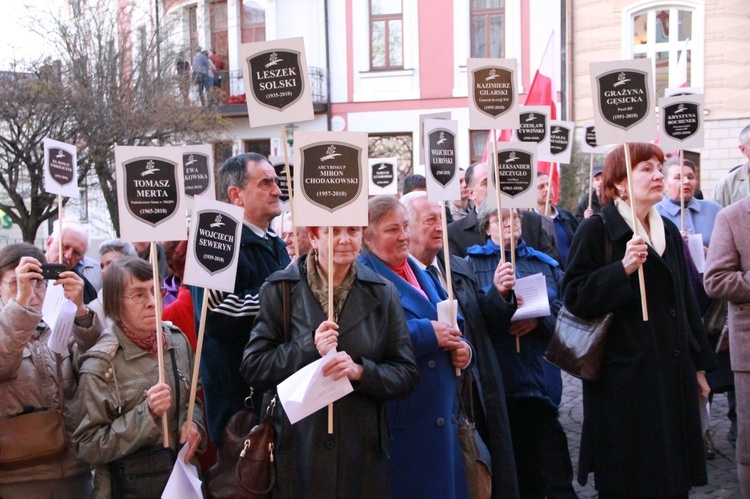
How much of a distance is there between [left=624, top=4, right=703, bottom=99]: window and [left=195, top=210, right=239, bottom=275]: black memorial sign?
720 inches

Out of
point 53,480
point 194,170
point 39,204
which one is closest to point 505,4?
point 39,204

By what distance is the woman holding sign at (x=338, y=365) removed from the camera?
3.47 m

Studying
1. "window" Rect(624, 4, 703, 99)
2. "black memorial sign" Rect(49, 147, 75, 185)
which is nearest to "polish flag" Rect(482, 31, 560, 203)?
"black memorial sign" Rect(49, 147, 75, 185)

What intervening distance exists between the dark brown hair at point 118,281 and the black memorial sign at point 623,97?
2525mm

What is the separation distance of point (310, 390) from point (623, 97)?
100 inches

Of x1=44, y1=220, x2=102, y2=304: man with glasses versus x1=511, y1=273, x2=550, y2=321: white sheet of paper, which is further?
x1=44, y1=220, x2=102, y2=304: man with glasses

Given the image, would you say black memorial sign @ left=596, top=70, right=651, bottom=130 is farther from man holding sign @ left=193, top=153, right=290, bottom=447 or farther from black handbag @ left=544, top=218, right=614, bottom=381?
man holding sign @ left=193, top=153, right=290, bottom=447

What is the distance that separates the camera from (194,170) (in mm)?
6211

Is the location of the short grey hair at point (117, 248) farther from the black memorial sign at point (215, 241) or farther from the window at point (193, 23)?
the window at point (193, 23)

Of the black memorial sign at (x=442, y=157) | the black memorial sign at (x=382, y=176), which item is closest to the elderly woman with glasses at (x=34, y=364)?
the black memorial sign at (x=442, y=157)

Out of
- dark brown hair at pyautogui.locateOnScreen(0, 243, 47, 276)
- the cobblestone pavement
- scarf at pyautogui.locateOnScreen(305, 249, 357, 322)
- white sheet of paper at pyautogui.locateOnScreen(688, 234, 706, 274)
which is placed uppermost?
dark brown hair at pyautogui.locateOnScreen(0, 243, 47, 276)

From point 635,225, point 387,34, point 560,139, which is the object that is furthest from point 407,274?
point 387,34

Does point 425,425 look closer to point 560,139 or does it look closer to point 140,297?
point 140,297

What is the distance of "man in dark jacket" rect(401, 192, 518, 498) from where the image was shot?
4.43 m
